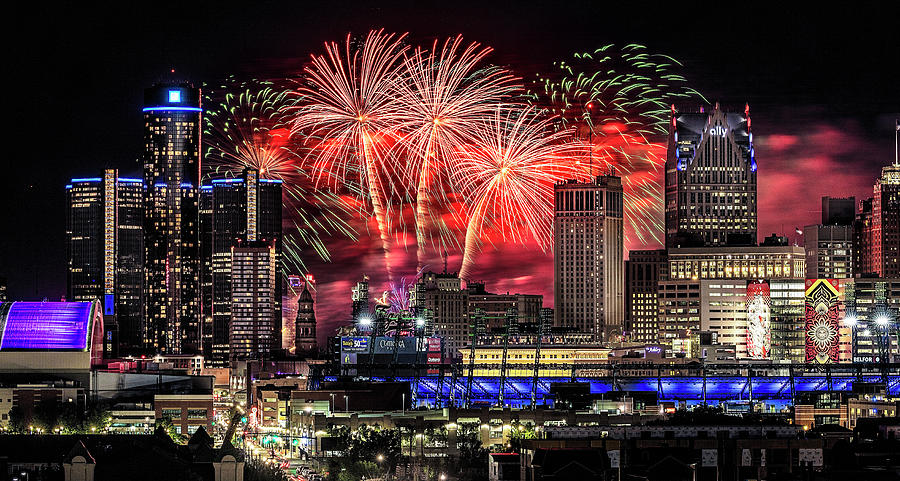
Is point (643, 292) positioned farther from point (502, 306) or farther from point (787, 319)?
point (787, 319)

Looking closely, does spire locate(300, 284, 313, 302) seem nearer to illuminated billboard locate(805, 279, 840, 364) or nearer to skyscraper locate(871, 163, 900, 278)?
skyscraper locate(871, 163, 900, 278)

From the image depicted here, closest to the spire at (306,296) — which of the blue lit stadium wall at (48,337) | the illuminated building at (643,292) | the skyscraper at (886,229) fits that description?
the illuminated building at (643,292)

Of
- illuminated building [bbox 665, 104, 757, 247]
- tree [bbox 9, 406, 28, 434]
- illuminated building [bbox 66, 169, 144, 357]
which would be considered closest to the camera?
tree [bbox 9, 406, 28, 434]

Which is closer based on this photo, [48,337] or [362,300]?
[48,337]

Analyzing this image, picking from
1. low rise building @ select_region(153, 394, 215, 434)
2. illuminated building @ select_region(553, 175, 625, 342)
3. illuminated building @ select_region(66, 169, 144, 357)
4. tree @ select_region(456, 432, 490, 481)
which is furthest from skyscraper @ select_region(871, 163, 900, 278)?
tree @ select_region(456, 432, 490, 481)

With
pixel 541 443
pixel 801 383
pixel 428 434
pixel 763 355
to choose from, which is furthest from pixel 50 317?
pixel 541 443

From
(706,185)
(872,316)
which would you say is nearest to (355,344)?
(872,316)
